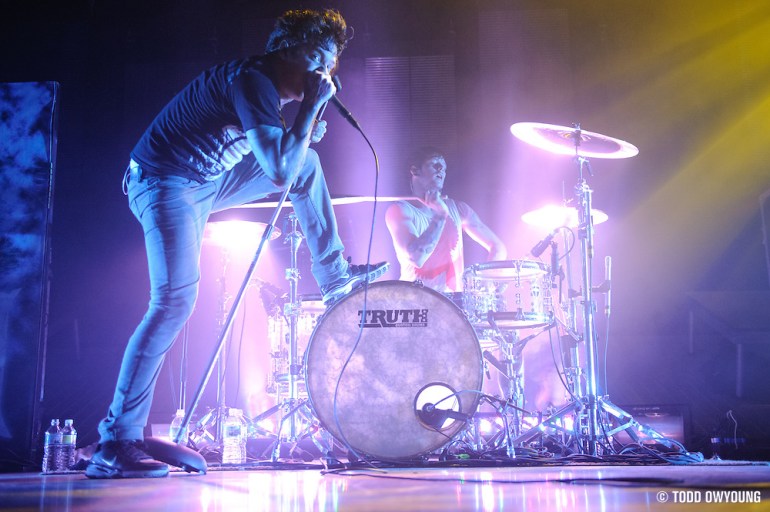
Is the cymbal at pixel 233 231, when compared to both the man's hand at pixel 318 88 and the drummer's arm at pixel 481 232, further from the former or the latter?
the man's hand at pixel 318 88

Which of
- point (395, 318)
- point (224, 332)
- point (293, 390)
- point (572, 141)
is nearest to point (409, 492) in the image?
point (224, 332)

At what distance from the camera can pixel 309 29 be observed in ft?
10.9

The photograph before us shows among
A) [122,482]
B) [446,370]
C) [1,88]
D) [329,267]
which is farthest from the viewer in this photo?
[1,88]

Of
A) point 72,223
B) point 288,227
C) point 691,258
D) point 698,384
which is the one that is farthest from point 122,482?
point 691,258

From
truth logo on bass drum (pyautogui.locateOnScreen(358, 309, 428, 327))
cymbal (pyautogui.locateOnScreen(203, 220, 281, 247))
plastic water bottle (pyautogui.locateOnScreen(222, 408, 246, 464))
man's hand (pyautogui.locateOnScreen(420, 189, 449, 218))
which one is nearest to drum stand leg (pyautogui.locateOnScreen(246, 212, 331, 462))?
plastic water bottle (pyautogui.locateOnScreen(222, 408, 246, 464))

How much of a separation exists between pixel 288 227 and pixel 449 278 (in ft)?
4.72

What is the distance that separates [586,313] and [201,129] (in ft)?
9.99

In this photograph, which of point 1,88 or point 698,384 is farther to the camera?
point 698,384

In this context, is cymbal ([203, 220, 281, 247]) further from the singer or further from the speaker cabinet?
the singer

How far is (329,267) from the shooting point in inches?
143

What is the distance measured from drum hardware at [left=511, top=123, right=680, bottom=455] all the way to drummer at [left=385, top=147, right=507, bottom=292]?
1.11 metres

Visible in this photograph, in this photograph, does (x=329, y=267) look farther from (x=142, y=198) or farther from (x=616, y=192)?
(x=616, y=192)

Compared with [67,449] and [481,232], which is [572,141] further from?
[67,449]

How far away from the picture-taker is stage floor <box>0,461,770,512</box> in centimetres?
197
